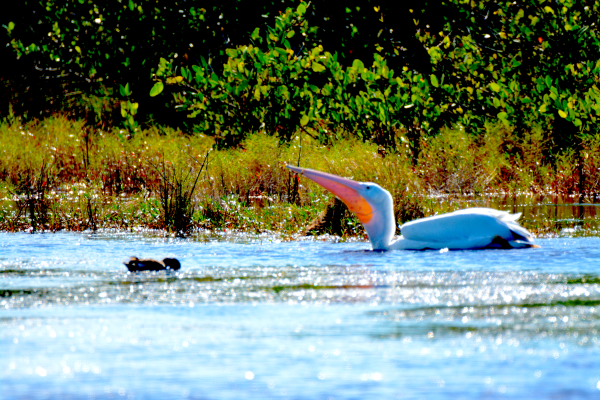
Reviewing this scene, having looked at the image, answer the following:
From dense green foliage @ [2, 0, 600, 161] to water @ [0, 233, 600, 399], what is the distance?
8302 millimetres

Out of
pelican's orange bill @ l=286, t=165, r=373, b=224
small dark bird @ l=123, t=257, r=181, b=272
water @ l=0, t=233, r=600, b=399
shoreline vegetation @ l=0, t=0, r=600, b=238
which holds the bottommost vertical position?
water @ l=0, t=233, r=600, b=399

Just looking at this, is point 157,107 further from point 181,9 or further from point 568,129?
point 568,129

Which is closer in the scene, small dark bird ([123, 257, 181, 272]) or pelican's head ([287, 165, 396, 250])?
small dark bird ([123, 257, 181, 272])

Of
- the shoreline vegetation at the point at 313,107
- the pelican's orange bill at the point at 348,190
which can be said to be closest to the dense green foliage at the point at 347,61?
the shoreline vegetation at the point at 313,107

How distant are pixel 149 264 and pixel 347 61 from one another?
42.9ft

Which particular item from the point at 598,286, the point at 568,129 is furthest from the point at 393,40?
the point at 598,286

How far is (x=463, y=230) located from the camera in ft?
30.0

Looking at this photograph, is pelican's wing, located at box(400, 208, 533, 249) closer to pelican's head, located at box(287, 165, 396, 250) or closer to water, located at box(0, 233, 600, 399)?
water, located at box(0, 233, 600, 399)

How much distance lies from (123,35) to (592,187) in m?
9.30

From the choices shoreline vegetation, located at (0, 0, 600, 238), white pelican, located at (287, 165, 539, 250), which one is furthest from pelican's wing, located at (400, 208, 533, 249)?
shoreline vegetation, located at (0, 0, 600, 238)

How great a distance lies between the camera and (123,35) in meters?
19.5

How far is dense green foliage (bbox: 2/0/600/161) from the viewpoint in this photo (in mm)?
16875

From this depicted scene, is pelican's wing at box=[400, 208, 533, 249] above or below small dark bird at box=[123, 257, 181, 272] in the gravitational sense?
above

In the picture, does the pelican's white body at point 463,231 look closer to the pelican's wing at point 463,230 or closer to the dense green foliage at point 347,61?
the pelican's wing at point 463,230
